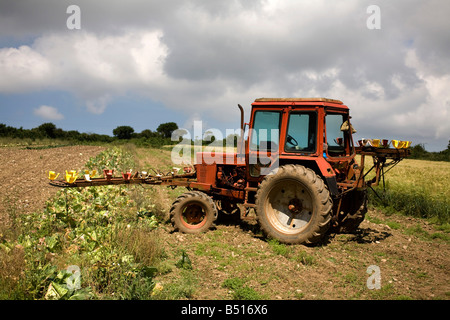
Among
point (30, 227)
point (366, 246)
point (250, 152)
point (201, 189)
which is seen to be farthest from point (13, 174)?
point (366, 246)

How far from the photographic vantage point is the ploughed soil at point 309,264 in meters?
4.42

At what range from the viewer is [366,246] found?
20.8 ft

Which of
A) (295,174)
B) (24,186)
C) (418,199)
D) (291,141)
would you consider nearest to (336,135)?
(291,141)

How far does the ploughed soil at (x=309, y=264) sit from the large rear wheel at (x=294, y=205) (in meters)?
0.30

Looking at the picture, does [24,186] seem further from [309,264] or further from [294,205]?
[309,264]

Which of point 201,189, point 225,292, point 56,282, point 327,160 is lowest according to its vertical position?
point 225,292

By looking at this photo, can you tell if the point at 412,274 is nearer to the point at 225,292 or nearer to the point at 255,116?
the point at 225,292

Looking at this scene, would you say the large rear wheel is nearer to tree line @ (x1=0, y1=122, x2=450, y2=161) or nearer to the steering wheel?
the steering wheel

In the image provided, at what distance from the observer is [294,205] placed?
621cm

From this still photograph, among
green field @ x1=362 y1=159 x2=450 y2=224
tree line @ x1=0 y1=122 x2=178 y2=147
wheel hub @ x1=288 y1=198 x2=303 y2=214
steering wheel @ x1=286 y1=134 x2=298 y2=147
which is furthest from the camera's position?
tree line @ x1=0 y1=122 x2=178 y2=147

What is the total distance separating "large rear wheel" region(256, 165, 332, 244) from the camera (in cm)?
575

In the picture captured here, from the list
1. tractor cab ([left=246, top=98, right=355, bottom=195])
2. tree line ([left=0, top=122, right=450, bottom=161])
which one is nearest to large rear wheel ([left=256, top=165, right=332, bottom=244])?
tractor cab ([left=246, top=98, right=355, bottom=195])

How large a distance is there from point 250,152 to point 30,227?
4.33 metres
